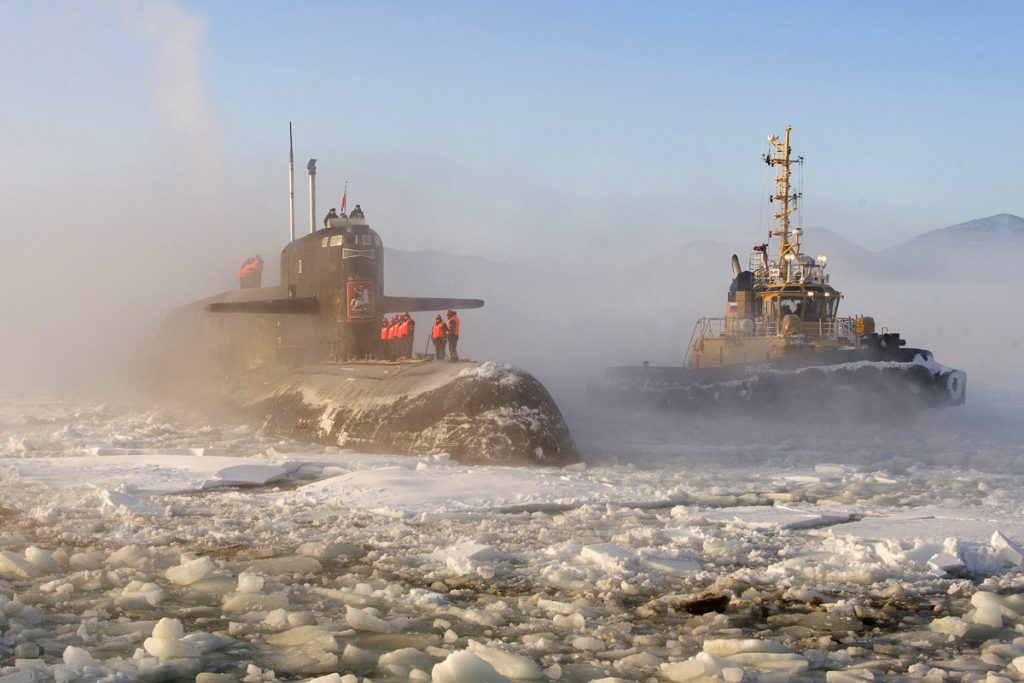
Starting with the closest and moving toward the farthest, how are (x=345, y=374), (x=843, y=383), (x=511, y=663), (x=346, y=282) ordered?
(x=511, y=663) < (x=345, y=374) < (x=346, y=282) < (x=843, y=383)

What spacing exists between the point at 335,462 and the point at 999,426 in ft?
52.3

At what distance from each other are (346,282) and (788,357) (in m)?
11.1

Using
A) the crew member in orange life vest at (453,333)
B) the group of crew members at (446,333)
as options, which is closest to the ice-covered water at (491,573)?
the crew member in orange life vest at (453,333)

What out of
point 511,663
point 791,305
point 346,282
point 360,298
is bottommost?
point 511,663

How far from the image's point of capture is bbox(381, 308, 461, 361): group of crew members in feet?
48.3

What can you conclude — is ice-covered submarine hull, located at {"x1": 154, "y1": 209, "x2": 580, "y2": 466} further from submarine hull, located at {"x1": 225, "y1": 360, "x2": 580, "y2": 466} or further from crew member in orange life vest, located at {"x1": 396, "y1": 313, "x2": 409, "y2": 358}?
crew member in orange life vest, located at {"x1": 396, "y1": 313, "x2": 409, "y2": 358}

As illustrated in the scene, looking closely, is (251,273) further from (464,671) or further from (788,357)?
(464,671)

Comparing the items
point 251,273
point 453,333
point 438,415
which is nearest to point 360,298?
point 453,333

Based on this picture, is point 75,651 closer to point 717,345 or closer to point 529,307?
point 717,345

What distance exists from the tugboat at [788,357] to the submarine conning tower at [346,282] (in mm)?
9894

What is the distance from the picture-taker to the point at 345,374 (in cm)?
1482

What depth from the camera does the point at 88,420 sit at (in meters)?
17.6

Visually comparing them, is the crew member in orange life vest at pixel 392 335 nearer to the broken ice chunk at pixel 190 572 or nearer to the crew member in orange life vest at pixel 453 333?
the crew member in orange life vest at pixel 453 333

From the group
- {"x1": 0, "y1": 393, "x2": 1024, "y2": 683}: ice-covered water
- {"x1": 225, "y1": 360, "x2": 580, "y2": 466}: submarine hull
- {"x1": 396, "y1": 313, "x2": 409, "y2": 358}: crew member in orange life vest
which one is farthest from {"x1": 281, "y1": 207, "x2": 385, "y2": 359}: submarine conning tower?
{"x1": 0, "y1": 393, "x2": 1024, "y2": 683}: ice-covered water
